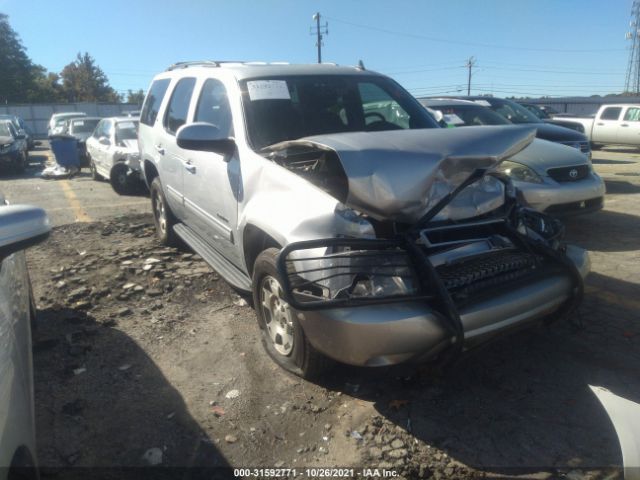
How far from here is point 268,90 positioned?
405cm

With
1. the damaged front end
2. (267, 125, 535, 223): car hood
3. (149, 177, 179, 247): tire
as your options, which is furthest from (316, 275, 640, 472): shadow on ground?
(149, 177, 179, 247): tire

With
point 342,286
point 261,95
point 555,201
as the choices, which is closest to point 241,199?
point 261,95

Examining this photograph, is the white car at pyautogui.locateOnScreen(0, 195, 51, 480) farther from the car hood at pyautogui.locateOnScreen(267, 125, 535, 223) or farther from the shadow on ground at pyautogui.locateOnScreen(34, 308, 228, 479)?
the car hood at pyautogui.locateOnScreen(267, 125, 535, 223)

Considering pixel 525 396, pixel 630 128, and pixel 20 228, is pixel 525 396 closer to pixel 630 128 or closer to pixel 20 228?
pixel 20 228

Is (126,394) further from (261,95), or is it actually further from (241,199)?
(261,95)

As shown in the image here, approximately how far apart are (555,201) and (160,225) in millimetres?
4731

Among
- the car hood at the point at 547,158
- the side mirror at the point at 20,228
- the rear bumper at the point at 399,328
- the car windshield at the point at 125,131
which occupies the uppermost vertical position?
the side mirror at the point at 20,228

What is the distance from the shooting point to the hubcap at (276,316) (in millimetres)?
3180

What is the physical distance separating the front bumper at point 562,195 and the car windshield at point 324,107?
2163 millimetres

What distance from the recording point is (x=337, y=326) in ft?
8.33

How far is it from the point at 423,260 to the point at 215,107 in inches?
101

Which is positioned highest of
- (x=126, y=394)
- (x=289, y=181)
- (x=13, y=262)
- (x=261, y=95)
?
(x=261, y=95)

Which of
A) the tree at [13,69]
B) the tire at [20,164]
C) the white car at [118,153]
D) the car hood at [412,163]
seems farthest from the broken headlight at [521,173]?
the tree at [13,69]

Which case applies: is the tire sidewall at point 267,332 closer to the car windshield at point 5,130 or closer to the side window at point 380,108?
the side window at point 380,108
